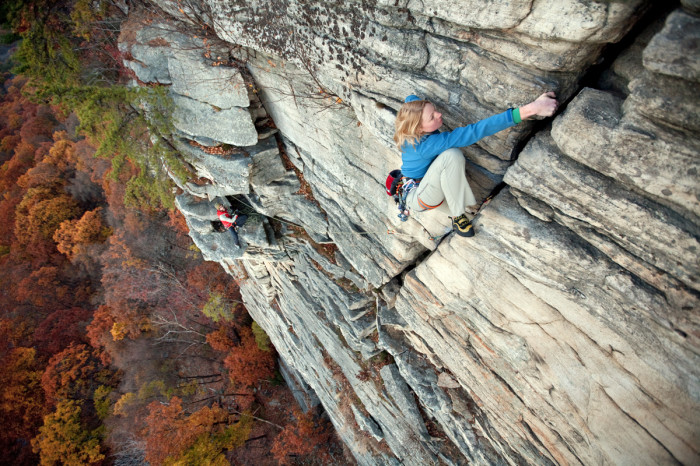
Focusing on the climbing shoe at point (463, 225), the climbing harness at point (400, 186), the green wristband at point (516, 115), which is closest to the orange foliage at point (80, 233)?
the climbing harness at point (400, 186)

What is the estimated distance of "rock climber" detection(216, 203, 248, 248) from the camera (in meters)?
10.1

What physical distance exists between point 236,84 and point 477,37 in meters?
5.65

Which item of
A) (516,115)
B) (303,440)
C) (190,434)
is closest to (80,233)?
(190,434)

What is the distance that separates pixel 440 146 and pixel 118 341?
75.2ft

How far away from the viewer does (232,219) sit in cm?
1031

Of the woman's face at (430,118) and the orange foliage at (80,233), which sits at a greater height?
the woman's face at (430,118)

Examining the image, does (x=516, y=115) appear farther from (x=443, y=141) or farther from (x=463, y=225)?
(x=463, y=225)

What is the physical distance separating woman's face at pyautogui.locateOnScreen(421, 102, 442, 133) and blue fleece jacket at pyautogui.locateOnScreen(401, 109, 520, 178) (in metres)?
0.14

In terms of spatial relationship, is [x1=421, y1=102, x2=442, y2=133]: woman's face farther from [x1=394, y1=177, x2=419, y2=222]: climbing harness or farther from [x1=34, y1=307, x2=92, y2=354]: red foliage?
[x1=34, y1=307, x2=92, y2=354]: red foliage

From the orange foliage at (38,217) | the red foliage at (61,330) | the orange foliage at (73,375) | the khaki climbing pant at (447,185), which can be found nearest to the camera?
the khaki climbing pant at (447,185)

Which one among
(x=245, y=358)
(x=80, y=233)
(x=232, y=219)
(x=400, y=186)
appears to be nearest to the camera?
(x=400, y=186)

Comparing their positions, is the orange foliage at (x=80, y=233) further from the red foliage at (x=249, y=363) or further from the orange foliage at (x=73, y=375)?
the red foliage at (x=249, y=363)

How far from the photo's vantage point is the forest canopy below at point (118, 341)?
16.9 meters

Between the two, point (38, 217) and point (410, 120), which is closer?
point (410, 120)
